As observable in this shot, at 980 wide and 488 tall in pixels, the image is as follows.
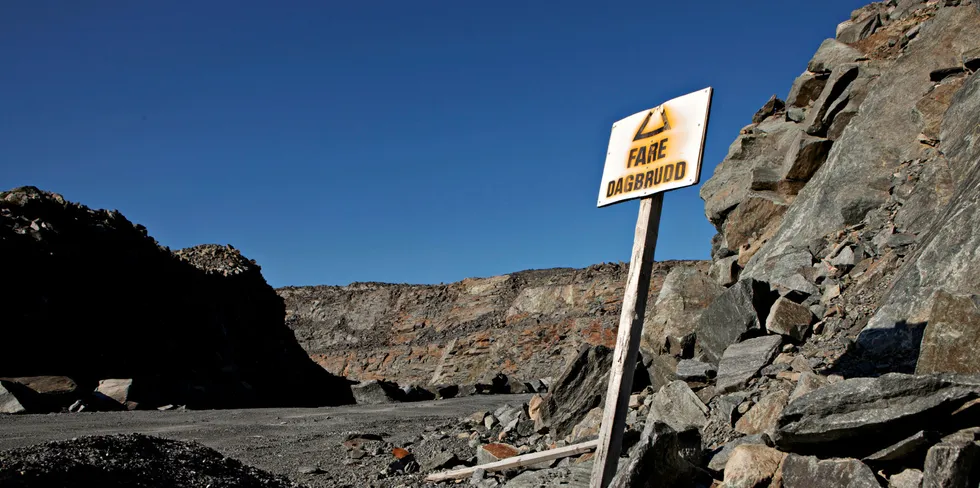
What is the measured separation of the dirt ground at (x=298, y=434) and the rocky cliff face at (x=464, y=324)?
910cm

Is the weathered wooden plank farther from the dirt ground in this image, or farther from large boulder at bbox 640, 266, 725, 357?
large boulder at bbox 640, 266, 725, 357

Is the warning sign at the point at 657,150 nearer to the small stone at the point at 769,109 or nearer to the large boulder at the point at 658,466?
the large boulder at the point at 658,466

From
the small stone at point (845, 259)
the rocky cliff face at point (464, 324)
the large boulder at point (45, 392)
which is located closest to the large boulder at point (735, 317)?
the small stone at point (845, 259)

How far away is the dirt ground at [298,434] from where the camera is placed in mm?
6535

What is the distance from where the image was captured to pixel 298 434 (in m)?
8.76

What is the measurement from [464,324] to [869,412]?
2593 cm

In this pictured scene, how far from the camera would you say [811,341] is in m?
5.53

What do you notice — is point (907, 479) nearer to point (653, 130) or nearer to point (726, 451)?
point (726, 451)

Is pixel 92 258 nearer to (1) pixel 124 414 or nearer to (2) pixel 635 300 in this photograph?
(1) pixel 124 414

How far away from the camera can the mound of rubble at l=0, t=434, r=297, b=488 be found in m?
3.79

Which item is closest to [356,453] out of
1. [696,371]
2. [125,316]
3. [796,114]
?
[696,371]

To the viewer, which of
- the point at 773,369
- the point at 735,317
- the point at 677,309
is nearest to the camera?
the point at 773,369

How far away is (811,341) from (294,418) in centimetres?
811

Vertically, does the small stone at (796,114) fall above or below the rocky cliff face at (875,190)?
above
